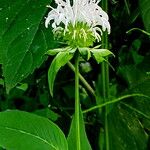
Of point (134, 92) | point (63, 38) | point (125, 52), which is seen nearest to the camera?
point (63, 38)

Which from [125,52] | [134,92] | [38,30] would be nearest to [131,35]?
[125,52]

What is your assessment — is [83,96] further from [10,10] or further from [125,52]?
[10,10]

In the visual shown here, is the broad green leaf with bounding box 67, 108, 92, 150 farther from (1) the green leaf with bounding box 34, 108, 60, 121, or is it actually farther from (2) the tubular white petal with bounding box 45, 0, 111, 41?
(1) the green leaf with bounding box 34, 108, 60, 121

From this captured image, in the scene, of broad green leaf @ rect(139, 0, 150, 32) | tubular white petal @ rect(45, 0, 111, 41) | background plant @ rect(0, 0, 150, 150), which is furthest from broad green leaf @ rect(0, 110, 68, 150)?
broad green leaf @ rect(139, 0, 150, 32)

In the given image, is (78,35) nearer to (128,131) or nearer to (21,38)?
(21,38)

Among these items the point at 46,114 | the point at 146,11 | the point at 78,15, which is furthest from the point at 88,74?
the point at 78,15

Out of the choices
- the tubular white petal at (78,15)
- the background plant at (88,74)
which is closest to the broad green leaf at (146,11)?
the background plant at (88,74)

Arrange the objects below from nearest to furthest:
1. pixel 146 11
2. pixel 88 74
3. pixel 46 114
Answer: pixel 146 11 → pixel 46 114 → pixel 88 74
